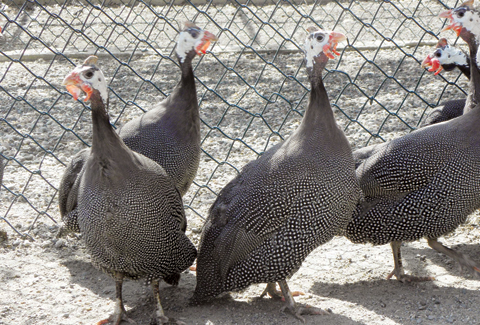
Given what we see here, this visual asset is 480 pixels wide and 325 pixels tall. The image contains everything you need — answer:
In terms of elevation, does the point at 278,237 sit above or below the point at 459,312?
above

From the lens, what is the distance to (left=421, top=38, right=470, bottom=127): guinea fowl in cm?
357

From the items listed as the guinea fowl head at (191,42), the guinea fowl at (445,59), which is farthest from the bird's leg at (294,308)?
the guinea fowl at (445,59)

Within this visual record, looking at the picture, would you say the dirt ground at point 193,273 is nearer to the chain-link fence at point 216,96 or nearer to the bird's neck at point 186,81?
the chain-link fence at point 216,96

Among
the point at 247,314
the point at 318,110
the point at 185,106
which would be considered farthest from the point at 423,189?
the point at 185,106

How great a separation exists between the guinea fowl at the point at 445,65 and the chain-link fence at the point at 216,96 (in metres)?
0.10

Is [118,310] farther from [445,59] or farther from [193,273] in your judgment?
[445,59]

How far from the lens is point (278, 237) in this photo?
263cm

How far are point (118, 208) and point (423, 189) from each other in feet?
4.47

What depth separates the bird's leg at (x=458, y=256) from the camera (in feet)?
9.38

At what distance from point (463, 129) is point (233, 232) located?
116cm

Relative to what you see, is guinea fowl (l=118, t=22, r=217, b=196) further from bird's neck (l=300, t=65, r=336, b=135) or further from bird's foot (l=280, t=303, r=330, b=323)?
bird's foot (l=280, t=303, r=330, b=323)

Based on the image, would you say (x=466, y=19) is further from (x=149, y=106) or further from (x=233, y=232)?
(x=149, y=106)

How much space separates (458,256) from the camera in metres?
2.89

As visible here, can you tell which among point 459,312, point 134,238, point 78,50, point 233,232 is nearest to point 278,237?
point 233,232
